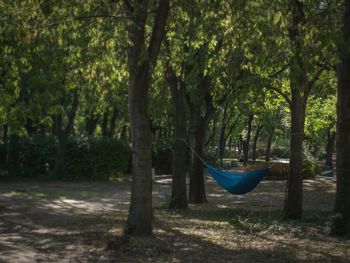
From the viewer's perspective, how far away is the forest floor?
27.0ft

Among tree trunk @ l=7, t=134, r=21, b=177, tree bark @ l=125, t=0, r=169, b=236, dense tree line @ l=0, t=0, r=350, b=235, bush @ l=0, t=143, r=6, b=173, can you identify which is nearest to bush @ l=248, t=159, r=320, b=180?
tree trunk @ l=7, t=134, r=21, b=177

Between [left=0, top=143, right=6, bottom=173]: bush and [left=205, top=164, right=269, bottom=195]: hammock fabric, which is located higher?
[left=0, top=143, right=6, bottom=173]: bush

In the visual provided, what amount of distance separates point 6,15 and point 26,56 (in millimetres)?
1025

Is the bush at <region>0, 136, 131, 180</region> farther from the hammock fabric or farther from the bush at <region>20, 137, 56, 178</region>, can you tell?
the hammock fabric

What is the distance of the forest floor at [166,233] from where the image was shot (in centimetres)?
823

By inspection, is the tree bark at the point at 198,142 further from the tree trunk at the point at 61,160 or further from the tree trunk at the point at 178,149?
the tree trunk at the point at 61,160

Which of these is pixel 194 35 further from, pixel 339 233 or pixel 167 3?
pixel 339 233

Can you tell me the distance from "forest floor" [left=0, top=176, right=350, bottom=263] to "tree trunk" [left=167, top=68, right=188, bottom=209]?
59 cm

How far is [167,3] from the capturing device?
9.68 metres

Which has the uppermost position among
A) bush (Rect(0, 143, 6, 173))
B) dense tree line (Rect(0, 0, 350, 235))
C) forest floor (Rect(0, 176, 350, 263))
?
dense tree line (Rect(0, 0, 350, 235))

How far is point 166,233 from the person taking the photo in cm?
1023

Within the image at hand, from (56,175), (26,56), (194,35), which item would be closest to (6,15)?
(26,56)

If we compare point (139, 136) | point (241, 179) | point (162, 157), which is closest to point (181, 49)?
point (241, 179)

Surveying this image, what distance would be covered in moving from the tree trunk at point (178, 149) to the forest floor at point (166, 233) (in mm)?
592
